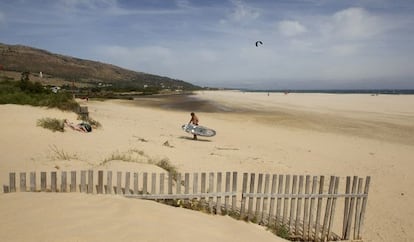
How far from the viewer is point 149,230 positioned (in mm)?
4660

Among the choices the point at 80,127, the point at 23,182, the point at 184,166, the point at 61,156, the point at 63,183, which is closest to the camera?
the point at 23,182

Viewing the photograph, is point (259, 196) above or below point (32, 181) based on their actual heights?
below

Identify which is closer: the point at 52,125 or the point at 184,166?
the point at 184,166

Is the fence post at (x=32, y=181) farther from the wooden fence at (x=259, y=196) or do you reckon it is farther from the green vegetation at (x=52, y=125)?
the green vegetation at (x=52, y=125)

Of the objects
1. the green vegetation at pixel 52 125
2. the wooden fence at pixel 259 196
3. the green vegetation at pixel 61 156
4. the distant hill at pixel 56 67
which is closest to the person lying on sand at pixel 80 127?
the green vegetation at pixel 52 125

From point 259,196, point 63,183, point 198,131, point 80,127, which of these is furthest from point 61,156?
point 198,131

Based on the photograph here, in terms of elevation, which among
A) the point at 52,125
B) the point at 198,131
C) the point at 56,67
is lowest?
the point at 198,131

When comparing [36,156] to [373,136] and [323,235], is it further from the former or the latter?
[373,136]

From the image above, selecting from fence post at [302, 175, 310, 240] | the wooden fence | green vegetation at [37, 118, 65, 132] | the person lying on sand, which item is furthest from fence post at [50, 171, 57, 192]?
the person lying on sand

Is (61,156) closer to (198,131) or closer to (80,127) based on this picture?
(80,127)

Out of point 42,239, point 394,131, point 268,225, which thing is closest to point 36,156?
point 42,239

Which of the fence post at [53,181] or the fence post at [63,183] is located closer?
the fence post at [53,181]

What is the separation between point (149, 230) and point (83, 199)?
154cm

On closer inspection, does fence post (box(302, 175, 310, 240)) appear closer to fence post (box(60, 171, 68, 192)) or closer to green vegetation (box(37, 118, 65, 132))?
fence post (box(60, 171, 68, 192))
